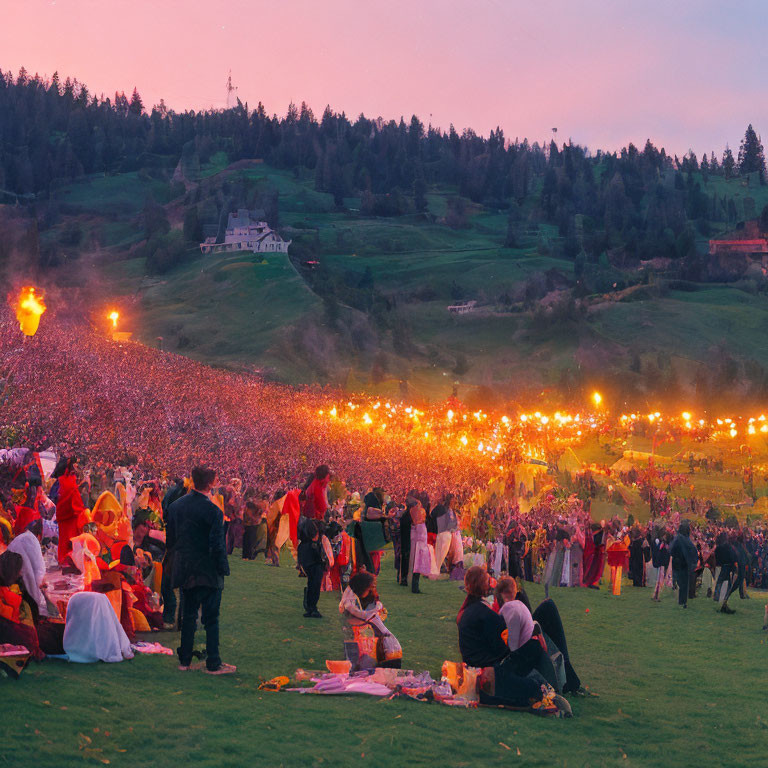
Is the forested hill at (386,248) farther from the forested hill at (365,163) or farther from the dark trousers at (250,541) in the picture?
the dark trousers at (250,541)

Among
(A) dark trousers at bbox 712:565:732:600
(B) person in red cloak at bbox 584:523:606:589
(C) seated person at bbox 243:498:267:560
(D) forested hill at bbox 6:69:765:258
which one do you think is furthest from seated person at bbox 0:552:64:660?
(D) forested hill at bbox 6:69:765:258

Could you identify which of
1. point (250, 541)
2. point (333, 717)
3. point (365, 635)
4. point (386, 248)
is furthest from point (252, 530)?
point (386, 248)

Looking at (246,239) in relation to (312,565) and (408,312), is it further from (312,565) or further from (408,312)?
(312,565)

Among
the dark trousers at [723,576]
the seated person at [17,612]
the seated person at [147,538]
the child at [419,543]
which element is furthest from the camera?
the dark trousers at [723,576]

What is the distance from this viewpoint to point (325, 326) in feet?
275

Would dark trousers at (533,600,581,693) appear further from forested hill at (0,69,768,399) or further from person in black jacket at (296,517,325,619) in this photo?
forested hill at (0,69,768,399)

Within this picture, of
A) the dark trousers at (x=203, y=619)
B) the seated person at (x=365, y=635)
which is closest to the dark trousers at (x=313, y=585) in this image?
the seated person at (x=365, y=635)

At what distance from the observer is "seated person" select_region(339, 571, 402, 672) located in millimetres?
8625

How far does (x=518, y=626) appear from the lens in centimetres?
801

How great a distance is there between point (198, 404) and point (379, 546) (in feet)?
75.8

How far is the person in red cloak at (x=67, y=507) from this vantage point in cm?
1140

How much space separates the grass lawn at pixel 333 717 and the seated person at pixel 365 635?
0.52 meters

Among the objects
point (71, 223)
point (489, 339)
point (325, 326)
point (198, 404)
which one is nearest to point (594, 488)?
point (198, 404)

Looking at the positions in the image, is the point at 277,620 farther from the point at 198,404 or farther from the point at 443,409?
the point at 443,409
